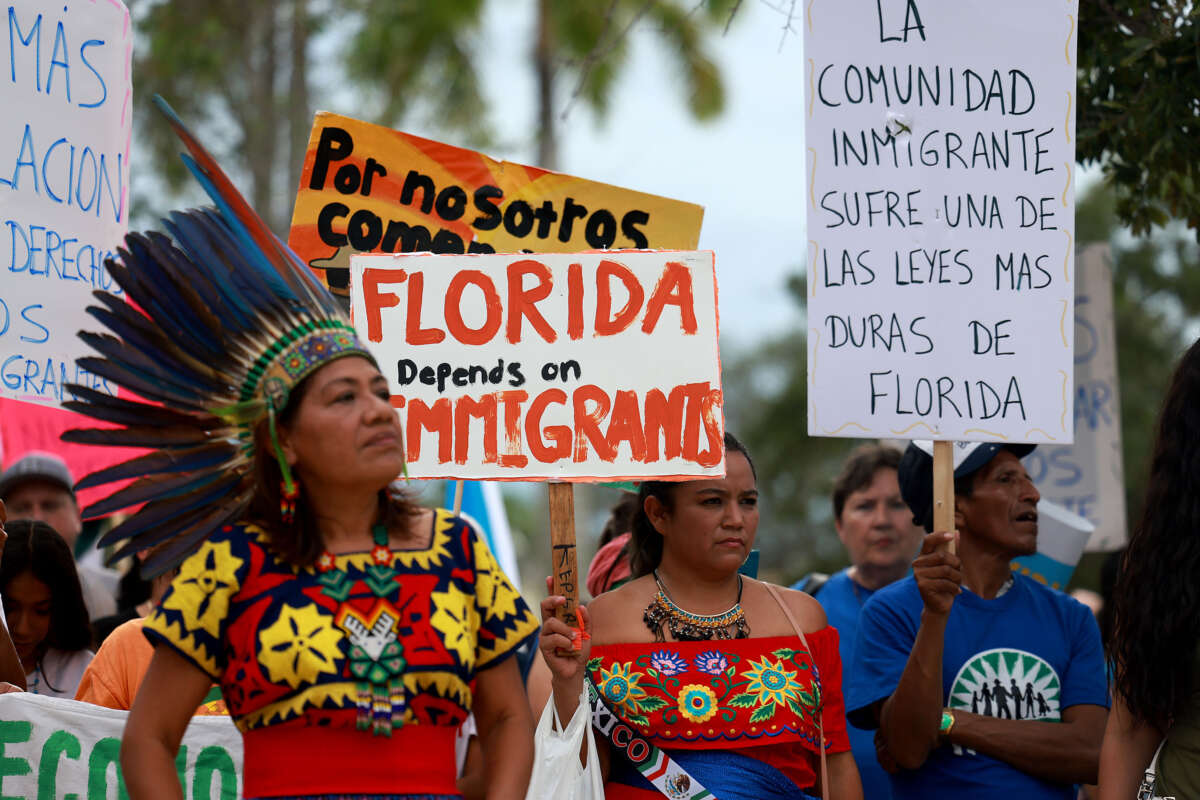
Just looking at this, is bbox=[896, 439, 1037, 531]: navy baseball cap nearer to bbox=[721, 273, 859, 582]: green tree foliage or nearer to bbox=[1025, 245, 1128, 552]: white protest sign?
bbox=[1025, 245, 1128, 552]: white protest sign

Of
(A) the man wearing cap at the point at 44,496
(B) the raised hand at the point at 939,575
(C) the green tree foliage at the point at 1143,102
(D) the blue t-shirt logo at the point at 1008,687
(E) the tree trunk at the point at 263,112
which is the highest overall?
(E) the tree trunk at the point at 263,112

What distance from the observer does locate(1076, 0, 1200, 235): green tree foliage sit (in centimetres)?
491

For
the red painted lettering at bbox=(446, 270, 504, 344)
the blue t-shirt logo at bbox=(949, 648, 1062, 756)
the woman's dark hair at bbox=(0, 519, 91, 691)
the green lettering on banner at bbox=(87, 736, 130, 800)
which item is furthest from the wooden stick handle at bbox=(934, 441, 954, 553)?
the woman's dark hair at bbox=(0, 519, 91, 691)

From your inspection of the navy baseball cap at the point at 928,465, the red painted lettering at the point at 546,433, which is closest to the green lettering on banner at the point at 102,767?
the red painted lettering at the point at 546,433

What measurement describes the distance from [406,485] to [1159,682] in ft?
5.70

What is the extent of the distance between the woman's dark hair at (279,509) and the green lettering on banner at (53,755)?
153 centimetres

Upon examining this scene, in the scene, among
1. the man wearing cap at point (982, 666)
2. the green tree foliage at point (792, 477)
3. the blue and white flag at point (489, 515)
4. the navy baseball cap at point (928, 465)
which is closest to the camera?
the man wearing cap at point (982, 666)

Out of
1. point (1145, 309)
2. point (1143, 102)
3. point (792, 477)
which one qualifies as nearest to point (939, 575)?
point (1143, 102)

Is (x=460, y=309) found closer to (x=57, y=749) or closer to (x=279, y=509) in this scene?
(x=279, y=509)

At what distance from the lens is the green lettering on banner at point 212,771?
4062 mm

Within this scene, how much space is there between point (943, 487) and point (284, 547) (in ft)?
6.42

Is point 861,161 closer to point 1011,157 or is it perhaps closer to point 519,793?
point 1011,157

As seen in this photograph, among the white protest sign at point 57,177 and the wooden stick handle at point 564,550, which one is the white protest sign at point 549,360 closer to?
the wooden stick handle at point 564,550

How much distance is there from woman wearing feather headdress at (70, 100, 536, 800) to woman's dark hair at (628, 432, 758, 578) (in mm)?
1198
